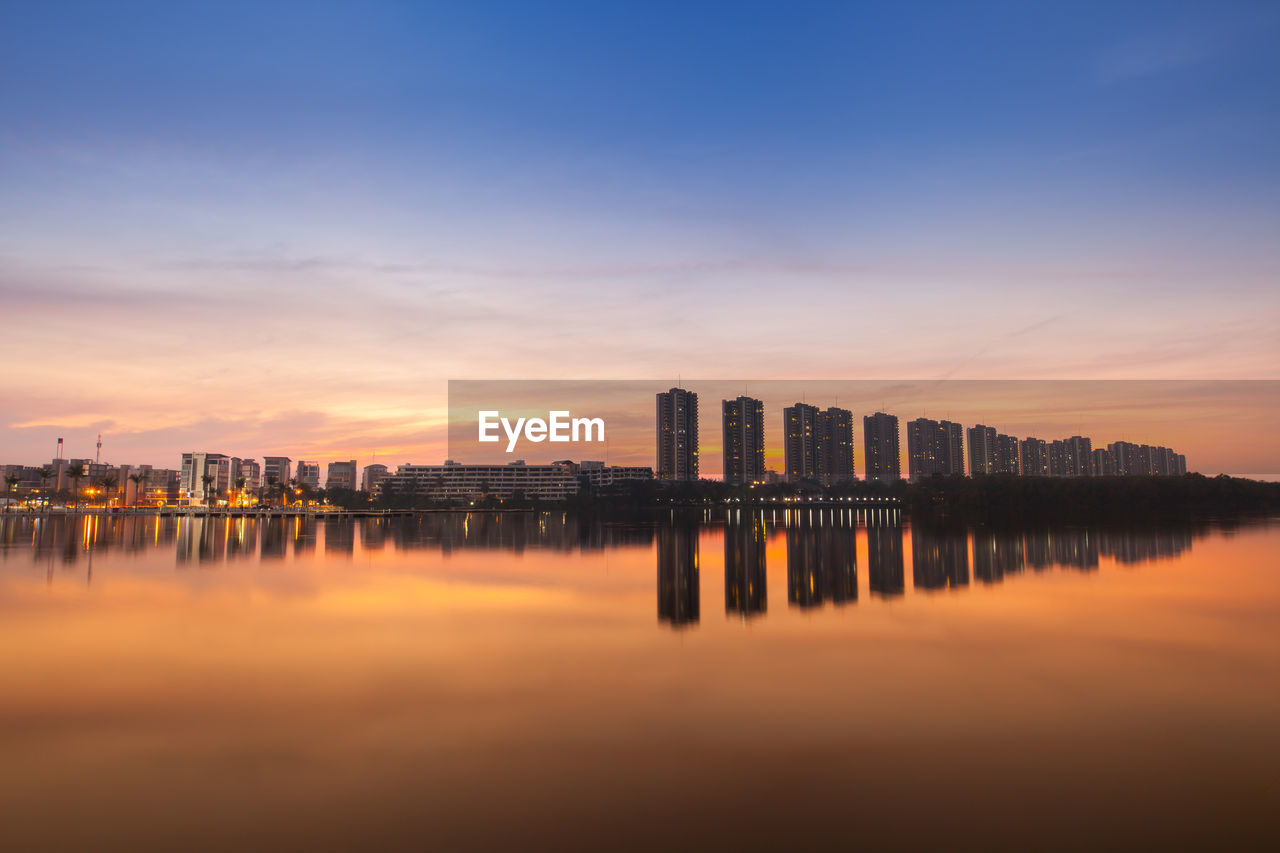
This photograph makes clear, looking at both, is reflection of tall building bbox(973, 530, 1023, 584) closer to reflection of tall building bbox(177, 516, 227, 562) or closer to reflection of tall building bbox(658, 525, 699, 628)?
reflection of tall building bbox(658, 525, 699, 628)

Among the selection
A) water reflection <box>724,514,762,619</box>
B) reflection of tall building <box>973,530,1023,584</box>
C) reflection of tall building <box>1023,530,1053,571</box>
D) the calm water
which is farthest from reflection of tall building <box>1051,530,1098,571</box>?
water reflection <box>724,514,762,619</box>

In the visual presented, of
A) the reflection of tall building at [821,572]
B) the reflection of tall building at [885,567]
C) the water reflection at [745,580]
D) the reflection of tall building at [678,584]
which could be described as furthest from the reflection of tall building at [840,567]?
the reflection of tall building at [678,584]

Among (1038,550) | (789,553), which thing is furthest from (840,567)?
(1038,550)

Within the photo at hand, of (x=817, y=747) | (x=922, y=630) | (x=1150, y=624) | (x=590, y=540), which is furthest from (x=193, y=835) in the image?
(x=590, y=540)

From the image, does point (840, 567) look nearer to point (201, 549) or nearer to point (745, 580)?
point (745, 580)

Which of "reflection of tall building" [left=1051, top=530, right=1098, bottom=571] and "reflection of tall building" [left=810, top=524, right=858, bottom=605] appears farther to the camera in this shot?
"reflection of tall building" [left=1051, top=530, right=1098, bottom=571]
